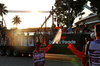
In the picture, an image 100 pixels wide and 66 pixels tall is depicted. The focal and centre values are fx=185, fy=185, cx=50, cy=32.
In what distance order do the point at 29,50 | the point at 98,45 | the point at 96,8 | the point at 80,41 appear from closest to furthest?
1. the point at 98,45
2. the point at 80,41
3. the point at 29,50
4. the point at 96,8

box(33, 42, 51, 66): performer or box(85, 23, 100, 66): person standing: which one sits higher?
box(85, 23, 100, 66): person standing

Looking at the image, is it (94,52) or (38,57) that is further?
(38,57)

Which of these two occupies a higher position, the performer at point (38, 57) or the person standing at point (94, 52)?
the person standing at point (94, 52)

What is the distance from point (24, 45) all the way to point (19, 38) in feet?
3.49

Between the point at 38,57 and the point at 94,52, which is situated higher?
the point at 94,52

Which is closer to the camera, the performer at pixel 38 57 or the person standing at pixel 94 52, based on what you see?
the person standing at pixel 94 52

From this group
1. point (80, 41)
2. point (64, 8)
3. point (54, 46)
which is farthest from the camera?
point (64, 8)

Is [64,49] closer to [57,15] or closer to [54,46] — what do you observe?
[54,46]

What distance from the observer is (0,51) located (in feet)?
72.6

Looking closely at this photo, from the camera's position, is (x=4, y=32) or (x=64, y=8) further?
(x=64, y=8)

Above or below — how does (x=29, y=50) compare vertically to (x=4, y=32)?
below

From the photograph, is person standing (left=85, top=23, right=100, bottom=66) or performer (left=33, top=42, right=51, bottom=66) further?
performer (left=33, top=42, right=51, bottom=66)

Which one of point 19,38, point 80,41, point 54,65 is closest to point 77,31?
point 80,41

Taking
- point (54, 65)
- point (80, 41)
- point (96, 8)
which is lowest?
point (54, 65)
